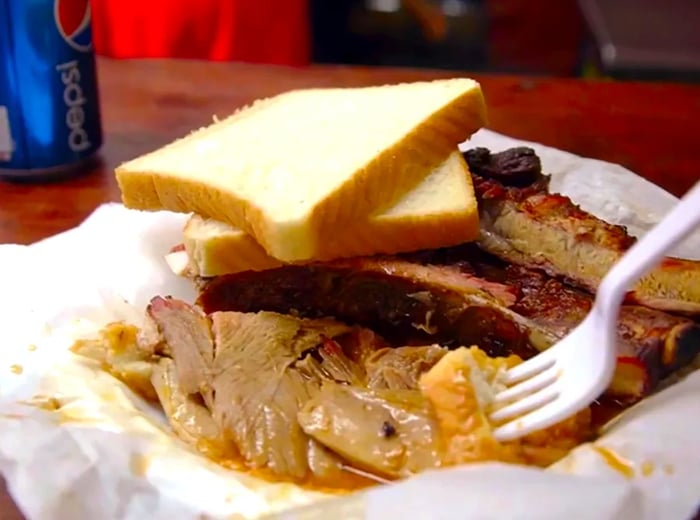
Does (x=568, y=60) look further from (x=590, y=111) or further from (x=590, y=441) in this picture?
(x=590, y=441)

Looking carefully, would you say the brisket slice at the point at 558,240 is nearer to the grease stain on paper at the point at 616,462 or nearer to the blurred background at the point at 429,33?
the grease stain on paper at the point at 616,462

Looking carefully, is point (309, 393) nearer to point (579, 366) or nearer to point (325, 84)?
point (579, 366)

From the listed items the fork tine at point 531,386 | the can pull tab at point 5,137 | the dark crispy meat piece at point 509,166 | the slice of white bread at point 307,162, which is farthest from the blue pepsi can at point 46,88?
the fork tine at point 531,386

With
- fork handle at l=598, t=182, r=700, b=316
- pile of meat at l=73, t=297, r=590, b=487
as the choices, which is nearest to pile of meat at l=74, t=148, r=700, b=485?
pile of meat at l=73, t=297, r=590, b=487

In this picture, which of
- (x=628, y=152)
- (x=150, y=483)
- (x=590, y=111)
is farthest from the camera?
(x=590, y=111)

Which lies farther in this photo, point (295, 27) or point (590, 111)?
point (295, 27)

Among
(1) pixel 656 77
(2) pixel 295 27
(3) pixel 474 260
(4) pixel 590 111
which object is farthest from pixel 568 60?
(3) pixel 474 260
